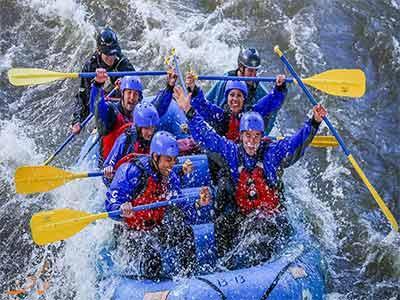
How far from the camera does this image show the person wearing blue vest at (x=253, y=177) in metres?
6.55

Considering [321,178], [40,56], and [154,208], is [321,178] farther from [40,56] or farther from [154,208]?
[40,56]

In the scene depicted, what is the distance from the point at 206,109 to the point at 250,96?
841mm

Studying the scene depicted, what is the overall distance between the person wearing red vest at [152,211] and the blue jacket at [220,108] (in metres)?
0.93

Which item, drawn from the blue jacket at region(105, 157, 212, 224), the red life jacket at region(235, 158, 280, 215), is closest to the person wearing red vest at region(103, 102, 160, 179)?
the blue jacket at region(105, 157, 212, 224)

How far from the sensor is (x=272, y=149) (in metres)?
6.66

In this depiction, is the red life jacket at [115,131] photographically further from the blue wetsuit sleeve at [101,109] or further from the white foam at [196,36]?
the white foam at [196,36]

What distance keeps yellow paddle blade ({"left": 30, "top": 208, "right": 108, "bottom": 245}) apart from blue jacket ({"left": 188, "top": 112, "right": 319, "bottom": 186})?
1248mm

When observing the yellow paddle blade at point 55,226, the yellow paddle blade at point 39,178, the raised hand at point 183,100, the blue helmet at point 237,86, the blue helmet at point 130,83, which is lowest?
the yellow paddle blade at point 39,178

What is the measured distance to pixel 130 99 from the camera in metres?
7.57

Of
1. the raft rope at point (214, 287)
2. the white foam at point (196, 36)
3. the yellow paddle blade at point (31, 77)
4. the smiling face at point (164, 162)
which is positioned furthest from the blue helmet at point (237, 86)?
the white foam at point (196, 36)

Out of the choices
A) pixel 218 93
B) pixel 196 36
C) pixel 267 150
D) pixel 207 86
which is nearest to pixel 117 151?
pixel 267 150

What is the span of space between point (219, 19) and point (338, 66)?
2295mm

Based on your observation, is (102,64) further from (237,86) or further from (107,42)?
(237,86)

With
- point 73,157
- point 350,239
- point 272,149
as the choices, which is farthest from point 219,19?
point 272,149
